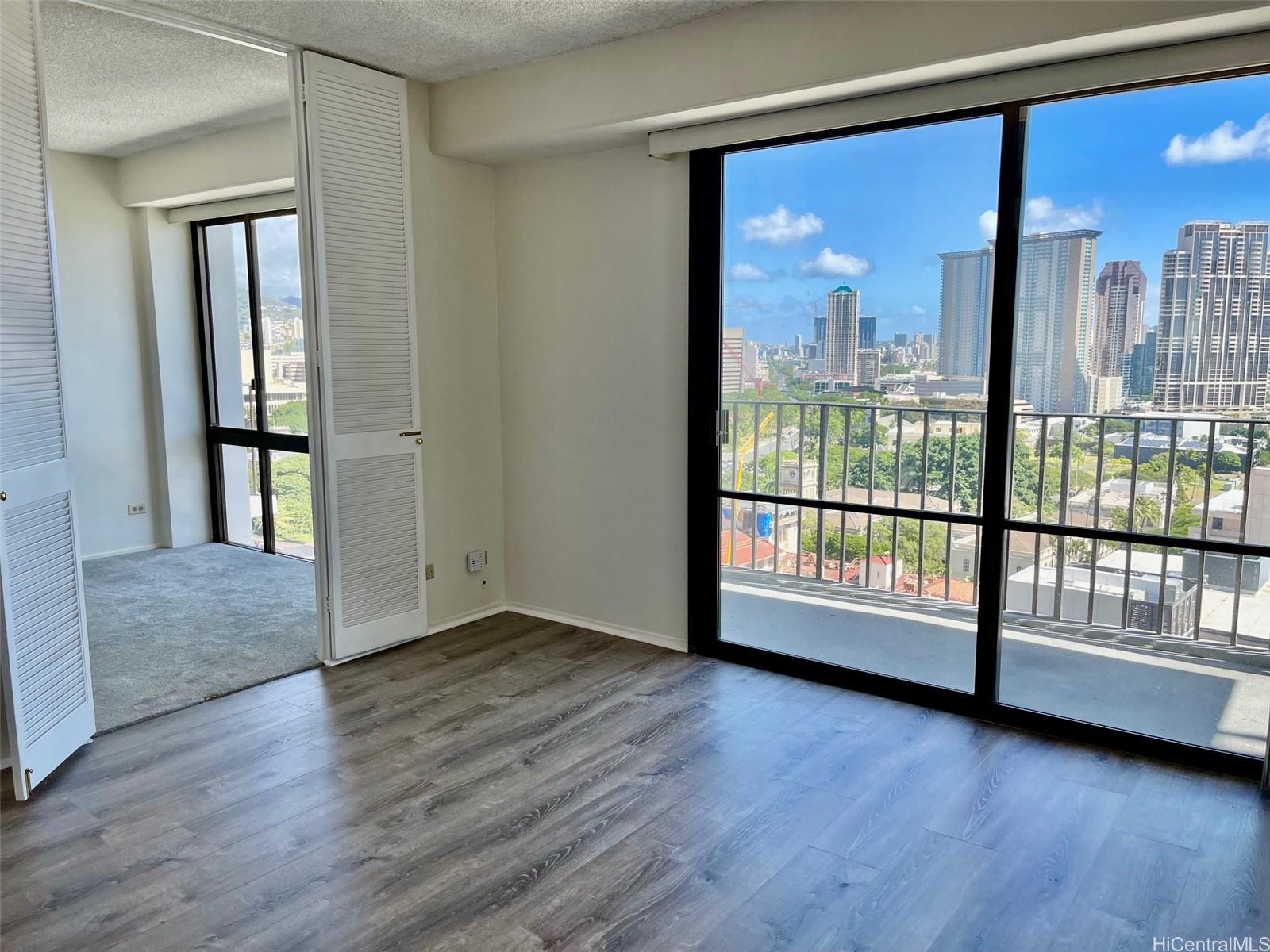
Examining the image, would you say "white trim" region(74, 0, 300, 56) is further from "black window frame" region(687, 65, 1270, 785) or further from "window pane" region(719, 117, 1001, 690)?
"window pane" region(719, 117, 1001, 690)

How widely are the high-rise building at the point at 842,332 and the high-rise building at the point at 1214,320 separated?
1.10 m

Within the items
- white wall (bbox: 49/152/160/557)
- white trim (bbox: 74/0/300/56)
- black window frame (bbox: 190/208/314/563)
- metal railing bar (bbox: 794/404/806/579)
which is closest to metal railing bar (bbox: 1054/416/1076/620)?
metal railing bar (bbox: 794/404/806/579)

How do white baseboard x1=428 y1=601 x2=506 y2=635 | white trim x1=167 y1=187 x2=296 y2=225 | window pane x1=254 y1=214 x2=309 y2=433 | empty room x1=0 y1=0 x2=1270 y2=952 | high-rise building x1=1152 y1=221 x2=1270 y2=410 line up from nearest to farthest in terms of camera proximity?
1. empty room x1=0 y1=0 x2=1270 y2=952
2. high-rise building x1=1152 y1=221 x2=1270 y2=410
3. white baseboard x1=428 y1=601 x2=506 y2=635
4. white trim x1=167 y1=187 x2=296 y2=225
5. window pane x1=254 y1=214 x2=309 y2=433

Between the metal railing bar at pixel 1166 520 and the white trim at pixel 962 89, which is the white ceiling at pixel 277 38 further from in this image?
the metal railing bar at pixel 1166 520

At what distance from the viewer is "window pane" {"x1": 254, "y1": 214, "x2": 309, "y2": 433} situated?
5.99 meters

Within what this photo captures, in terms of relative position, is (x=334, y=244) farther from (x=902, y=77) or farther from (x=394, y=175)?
(x=902, y=77)

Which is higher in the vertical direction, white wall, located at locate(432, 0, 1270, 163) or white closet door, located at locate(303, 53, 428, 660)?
white wall, located at locate(432, 0, 1270, 163)

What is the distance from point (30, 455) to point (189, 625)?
2011 mm

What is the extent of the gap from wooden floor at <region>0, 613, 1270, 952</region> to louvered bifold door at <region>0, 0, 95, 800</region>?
303 mm

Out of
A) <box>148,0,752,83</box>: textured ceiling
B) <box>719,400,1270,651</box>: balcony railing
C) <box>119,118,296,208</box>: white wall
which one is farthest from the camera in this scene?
<box>119,118,296,208</box>: white wall

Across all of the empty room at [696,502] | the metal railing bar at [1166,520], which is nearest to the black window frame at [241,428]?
the empty room at [696,502]

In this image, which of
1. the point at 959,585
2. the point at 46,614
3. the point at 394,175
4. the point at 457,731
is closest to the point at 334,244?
the point at 394,175

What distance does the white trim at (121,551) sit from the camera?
6.16 m

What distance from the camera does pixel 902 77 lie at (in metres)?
3.08
